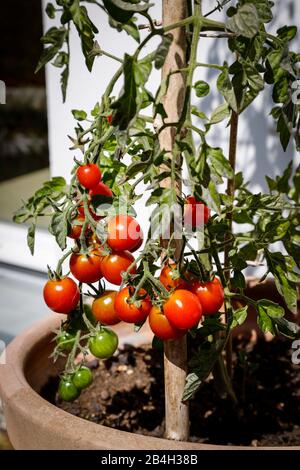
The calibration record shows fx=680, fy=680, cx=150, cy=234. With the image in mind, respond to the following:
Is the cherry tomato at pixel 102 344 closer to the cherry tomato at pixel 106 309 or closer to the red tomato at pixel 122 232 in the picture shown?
the cherry tomato at pixel 106 309

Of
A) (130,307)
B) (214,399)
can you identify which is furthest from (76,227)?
(214,399)

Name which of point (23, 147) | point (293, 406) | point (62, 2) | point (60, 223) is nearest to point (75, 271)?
point (60, 223)

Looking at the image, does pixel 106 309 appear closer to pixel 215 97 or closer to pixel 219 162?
pixel 219 162

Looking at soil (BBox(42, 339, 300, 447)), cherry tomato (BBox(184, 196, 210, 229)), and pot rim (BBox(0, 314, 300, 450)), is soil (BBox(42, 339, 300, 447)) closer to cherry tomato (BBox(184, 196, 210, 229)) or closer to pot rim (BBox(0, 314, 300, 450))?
pot rim (BBox(0, 314, 300, 450))

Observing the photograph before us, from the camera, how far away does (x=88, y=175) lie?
857 mm

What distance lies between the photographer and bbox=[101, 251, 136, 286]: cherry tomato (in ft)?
2.86

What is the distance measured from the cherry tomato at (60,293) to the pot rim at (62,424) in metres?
0.15

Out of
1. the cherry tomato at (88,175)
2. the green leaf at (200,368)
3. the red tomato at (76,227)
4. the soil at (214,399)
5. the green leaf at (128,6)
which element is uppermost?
the green leaf at (128,6)

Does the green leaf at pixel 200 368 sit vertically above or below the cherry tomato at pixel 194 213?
below

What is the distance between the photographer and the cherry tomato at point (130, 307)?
34.1 inches

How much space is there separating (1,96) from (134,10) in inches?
22.3

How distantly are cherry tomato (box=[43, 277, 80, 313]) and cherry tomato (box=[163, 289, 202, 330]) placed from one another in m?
0.16

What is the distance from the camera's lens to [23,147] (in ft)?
12.8

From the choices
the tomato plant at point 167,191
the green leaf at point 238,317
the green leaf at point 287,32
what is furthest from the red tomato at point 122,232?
the green leaf at point 287,32
